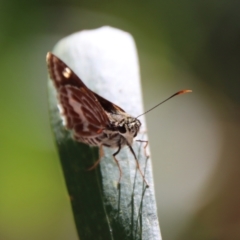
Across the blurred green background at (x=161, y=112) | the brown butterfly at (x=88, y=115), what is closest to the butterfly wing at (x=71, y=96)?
the brown butterfly at (x=88, y=115)

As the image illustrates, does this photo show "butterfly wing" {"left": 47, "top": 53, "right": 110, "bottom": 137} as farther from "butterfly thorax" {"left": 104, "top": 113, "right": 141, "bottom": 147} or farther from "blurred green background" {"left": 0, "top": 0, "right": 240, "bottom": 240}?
"blurred green background" {"left": 0, "top": 0, "right": 240, "bottom": 240}

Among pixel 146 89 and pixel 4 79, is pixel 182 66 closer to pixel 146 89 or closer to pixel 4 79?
pixel 146 89

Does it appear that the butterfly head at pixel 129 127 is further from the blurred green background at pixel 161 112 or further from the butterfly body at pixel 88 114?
the blurred green background at pixel 161 112

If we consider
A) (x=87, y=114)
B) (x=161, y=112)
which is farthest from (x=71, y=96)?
(x=161, y=112)

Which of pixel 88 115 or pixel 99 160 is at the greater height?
pixel 88 115

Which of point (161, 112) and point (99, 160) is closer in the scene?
point (99, 160)

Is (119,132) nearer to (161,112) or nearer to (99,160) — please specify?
(99,160)

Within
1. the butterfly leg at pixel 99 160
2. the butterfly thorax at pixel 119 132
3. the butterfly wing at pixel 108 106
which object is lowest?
the butterfly leg at pixel 99 160
